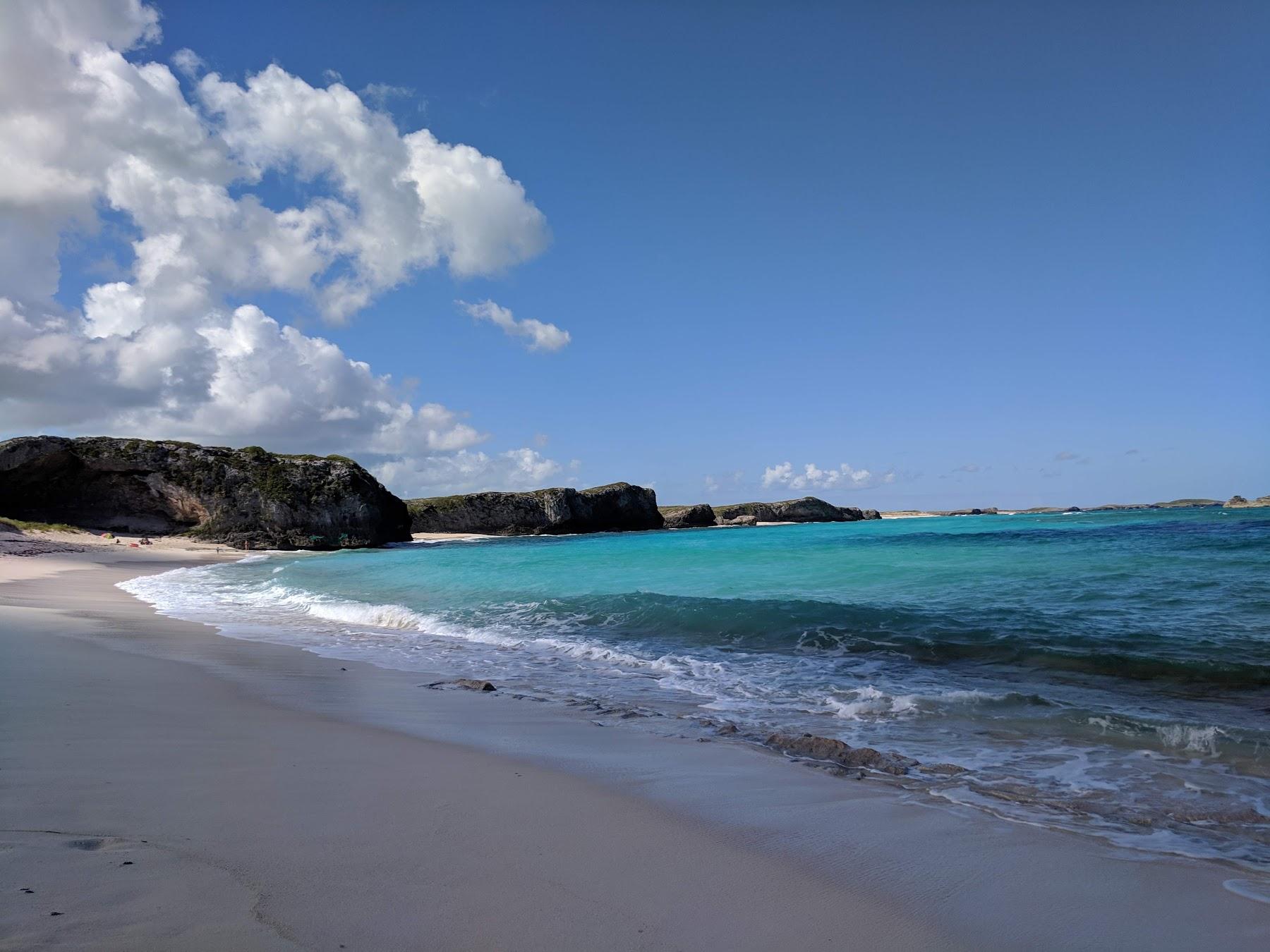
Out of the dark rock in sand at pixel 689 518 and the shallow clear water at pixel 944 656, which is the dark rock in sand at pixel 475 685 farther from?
the dark rock in sand at pixel 689 518

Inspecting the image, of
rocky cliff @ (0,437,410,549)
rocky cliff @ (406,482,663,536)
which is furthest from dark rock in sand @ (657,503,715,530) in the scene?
rocky cliff @ (0,437,410,549)

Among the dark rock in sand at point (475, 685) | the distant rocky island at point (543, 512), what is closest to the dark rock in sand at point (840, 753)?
the dark rock in sand at point (475, 685)

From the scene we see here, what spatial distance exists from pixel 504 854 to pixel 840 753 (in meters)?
2.74

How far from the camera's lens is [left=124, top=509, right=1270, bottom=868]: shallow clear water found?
14.1ft

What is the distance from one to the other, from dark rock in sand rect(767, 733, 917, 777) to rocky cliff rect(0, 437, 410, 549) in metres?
55.2

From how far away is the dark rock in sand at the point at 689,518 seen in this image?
333 ft

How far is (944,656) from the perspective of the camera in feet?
26.9

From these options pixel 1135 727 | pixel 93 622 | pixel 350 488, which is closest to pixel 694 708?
pixel 1135 727

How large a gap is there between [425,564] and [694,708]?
906 inches

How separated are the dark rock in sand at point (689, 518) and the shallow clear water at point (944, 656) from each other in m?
81.9

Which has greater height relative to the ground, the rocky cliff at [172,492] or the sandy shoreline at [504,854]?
the rocky cliff at [172,492]

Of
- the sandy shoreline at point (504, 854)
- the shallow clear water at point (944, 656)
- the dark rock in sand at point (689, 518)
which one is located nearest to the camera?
the sandy shoreline at point (504, 854)

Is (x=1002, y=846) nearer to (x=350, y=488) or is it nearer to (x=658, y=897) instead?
(x=658, y=897)

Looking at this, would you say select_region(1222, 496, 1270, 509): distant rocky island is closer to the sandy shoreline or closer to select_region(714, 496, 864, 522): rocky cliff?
select_region(714, 496, 864, 522): rocky cliff
